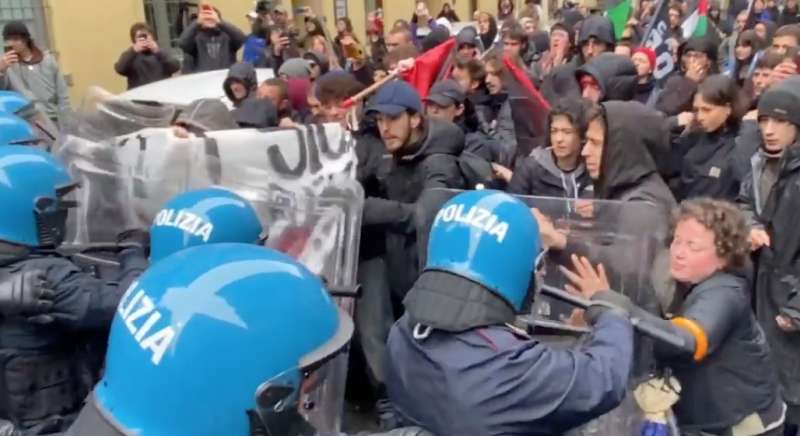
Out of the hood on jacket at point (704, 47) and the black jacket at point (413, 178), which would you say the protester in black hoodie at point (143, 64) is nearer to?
the hood on jacket at point (704, 47)

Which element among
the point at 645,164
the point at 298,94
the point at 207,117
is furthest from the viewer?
the point at 298,94

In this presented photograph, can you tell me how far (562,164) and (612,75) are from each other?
61.4 inches

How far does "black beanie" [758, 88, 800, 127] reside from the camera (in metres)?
3.50

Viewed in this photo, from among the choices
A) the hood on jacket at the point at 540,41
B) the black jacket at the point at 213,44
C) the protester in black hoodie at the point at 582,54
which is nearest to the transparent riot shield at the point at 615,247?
the protester in black hoodie at the point at 582,54

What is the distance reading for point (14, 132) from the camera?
344cm

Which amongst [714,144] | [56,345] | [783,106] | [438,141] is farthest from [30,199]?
[714,144]

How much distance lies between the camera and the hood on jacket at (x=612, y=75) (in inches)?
196

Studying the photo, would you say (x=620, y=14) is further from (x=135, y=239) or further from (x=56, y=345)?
(x=56, y=345)

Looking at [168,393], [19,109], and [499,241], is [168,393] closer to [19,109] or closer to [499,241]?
[499,241]

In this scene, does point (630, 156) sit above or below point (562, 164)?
above

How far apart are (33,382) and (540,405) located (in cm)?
157

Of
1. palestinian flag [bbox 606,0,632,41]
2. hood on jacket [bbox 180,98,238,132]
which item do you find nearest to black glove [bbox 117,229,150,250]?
hood on jacket [bbox 180,98,238,132]

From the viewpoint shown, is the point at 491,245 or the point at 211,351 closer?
the point at 211,351

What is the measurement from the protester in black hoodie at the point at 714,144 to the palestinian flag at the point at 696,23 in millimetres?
3244
